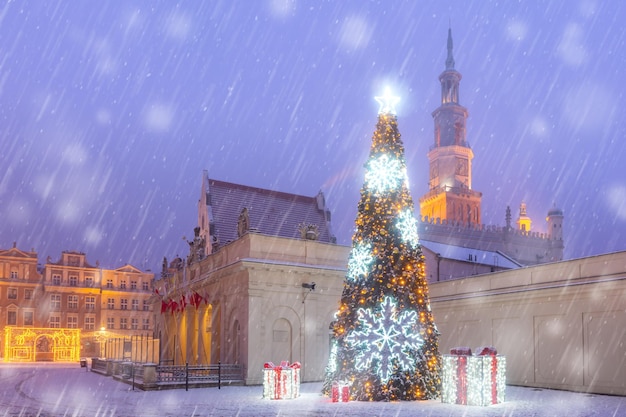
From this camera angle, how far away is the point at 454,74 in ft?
355

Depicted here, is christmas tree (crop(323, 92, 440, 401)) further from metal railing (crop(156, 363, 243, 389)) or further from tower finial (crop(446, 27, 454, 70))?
tower finial (crop(446, 27, 454, 70))

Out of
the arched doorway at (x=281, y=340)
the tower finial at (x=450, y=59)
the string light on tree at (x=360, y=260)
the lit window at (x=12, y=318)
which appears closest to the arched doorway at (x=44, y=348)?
the lit window at (x=12, y=318)

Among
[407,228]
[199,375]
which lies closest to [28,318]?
[199,375]

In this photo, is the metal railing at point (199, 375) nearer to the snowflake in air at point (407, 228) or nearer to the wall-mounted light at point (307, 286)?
the wall-mounted light at point (307, 286)

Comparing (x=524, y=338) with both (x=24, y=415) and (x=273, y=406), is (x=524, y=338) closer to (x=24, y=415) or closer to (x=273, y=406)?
(x=273, y=406)

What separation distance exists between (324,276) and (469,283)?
6.40 m

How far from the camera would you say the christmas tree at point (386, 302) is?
63.3 feet

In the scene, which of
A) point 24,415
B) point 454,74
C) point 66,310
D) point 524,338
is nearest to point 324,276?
point 524,338

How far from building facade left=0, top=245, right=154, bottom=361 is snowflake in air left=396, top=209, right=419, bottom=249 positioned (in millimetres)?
52664

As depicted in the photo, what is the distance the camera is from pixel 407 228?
66.7 feet

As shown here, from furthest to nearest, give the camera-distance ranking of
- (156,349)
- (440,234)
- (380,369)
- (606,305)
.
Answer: (440,234)
(156,349)
(606,305)
(380,369)

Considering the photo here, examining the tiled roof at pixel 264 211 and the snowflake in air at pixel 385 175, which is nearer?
the snowflake in air at pixel 385 175

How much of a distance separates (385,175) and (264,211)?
17.2m

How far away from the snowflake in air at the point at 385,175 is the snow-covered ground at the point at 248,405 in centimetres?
637
